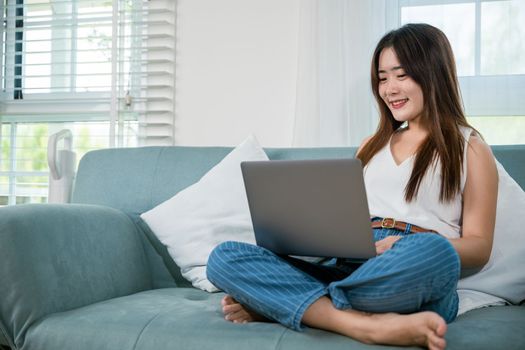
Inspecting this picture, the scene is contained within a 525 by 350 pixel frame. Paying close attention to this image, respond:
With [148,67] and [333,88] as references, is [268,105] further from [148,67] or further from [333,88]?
[148,67]

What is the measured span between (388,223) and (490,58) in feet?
3.60

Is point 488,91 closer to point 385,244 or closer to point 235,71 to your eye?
point 235,71

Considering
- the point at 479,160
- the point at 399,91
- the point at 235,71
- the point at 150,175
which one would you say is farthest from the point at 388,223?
the point at 235,71

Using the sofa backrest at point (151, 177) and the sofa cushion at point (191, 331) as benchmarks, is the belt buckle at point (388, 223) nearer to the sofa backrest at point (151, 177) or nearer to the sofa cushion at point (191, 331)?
the sofa cushion at point (191, 331)

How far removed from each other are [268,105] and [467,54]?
2.61 ft

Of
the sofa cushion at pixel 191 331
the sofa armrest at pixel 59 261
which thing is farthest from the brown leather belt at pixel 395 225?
the sofa armrest at pixel 59 261

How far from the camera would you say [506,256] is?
5.38 feet

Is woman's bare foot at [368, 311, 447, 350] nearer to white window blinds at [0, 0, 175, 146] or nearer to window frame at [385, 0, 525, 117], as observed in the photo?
window frame at [385, 0, 525, 117]

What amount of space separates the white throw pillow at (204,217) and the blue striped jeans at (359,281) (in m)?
0.45

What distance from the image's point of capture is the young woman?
127 cm

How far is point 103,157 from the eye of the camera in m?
2.24

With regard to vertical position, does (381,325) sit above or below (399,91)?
below

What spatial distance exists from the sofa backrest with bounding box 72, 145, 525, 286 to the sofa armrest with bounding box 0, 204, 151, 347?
126 millimetres

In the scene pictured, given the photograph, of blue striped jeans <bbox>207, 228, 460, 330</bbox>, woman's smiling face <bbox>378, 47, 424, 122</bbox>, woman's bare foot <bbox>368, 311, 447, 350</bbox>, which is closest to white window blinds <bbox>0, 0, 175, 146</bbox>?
woman's smiling face <bbox>378, 47, 424, 122</bbox>
